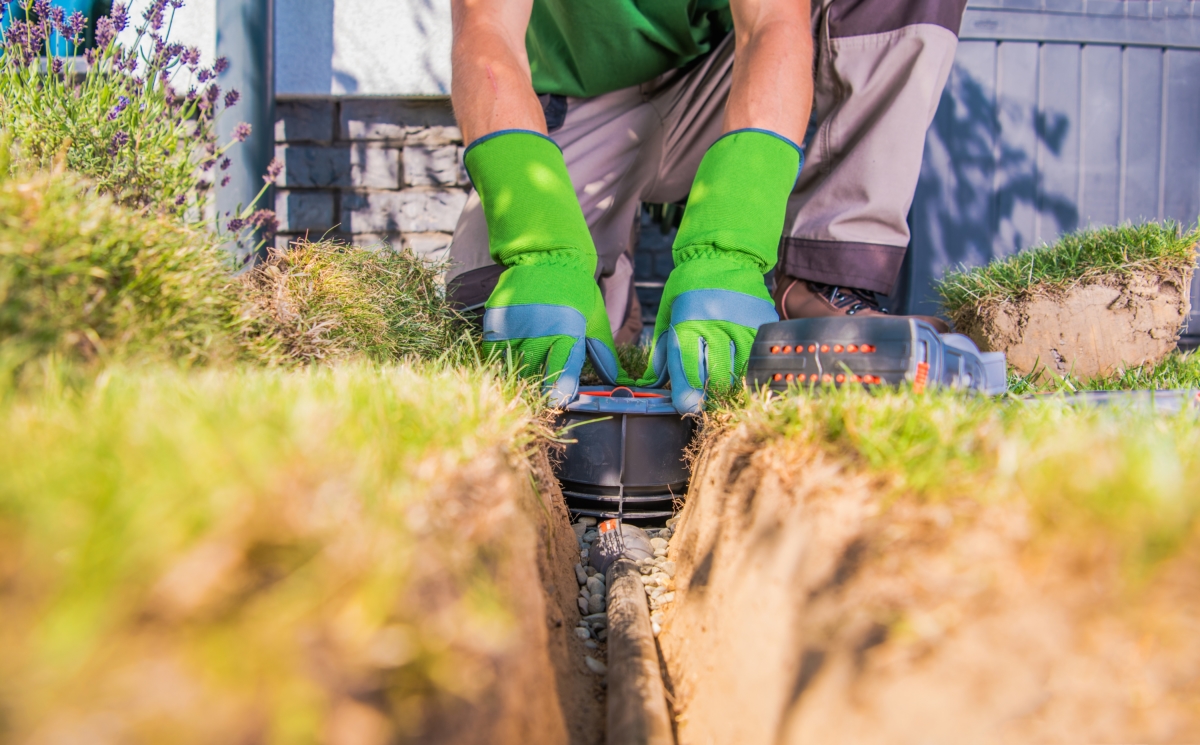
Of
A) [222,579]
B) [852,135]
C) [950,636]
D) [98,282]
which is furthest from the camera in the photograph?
[852,135]

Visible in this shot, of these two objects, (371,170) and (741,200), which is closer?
(741,200)

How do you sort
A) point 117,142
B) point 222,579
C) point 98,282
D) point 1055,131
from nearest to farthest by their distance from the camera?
point 222,579 < point 98,282 < point 117,142 < point 1055,131

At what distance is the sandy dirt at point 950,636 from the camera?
23.9 inches

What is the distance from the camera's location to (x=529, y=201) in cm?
172

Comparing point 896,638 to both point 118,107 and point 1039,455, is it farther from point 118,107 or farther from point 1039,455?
point 118,107

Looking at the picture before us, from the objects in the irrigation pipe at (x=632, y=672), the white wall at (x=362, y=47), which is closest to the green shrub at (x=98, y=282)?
the irrigation pipe at (x=632, y=672)

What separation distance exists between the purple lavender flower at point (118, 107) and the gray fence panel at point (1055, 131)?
3.25 m

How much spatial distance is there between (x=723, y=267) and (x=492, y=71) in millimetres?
851

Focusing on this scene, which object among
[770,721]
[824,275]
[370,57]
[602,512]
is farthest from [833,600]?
[370,57]

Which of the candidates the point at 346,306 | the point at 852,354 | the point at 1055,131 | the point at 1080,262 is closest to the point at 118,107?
the point at 346,306

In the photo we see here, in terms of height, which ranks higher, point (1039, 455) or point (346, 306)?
point (346, 306)

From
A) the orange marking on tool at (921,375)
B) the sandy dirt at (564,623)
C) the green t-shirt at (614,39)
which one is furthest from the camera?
the green t-shirt at (614,39)

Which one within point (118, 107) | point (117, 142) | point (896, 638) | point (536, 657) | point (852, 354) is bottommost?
point (536, 657)

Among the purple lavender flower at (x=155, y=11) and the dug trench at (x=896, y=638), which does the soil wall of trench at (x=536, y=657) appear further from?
the purple lavender flower at (x=155, y=11)
